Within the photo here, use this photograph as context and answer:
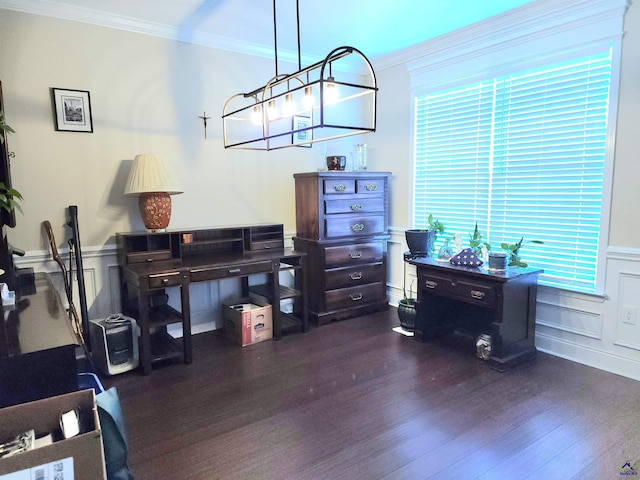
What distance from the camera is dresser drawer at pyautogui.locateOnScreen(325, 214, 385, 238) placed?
386 centimetres

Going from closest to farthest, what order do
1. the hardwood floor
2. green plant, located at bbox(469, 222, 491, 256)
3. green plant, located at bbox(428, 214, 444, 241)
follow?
the hardwood floor, green plant, located at bbox(469, 222, 491, 256), green plant, located at bbox(428, 214, 444, 241)

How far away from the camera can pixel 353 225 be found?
3990mm

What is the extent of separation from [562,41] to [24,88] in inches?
149

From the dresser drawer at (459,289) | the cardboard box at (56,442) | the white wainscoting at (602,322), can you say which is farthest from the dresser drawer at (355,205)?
the cardboard box at (56,442)

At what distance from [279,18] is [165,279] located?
2.12 metres

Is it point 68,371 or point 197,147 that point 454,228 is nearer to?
point 197,147

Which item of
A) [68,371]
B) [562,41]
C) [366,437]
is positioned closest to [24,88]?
[68,371]

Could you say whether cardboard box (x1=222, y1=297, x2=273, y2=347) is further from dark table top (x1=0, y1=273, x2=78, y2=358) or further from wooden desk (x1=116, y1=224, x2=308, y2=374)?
dark table top (x1=0, y1=273, x2=78, y2=358)

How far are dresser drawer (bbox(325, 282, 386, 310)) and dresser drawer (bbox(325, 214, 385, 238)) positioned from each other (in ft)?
1.74

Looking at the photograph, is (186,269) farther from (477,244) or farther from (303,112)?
(477,244)

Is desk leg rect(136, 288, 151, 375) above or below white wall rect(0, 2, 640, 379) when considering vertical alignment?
below

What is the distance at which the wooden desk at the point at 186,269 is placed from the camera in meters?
2.95

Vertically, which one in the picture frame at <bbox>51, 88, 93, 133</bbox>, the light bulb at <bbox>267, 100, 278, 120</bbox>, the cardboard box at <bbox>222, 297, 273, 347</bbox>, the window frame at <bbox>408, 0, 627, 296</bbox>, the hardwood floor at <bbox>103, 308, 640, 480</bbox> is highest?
the window frame at <bbox>408, 0, 627, 296</bbox>

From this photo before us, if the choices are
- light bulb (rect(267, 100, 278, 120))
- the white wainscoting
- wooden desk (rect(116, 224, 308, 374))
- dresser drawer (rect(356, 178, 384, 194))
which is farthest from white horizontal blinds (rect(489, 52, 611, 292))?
light bulb (rect(267, 100, 278, 120))
